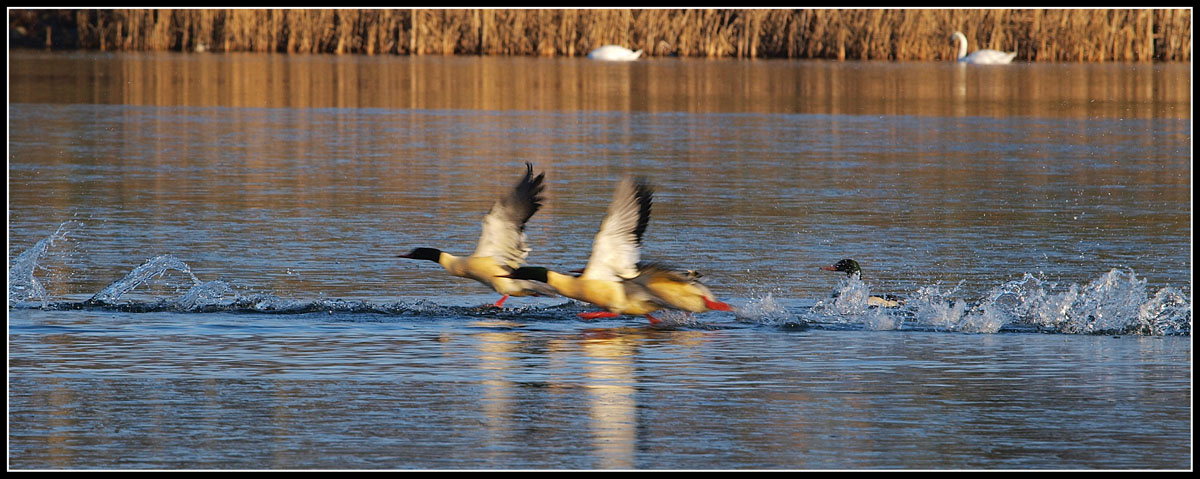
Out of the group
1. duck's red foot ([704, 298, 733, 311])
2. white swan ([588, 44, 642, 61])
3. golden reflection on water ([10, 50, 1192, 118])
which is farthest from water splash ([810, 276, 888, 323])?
white swan ([588, 44, 642, 61])

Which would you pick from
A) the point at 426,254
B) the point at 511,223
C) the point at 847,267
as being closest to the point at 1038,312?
the point at 847,267

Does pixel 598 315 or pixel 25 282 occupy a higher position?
pixel 25 282

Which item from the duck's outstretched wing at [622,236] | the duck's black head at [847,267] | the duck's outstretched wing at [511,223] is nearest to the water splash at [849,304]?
the duck's black head at [847,267]

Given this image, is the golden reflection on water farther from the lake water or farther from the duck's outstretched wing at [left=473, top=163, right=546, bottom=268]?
the duck's outstretched wing at [left=473, top=163, right=546, bottom=268]

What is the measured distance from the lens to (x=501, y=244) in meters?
11.4

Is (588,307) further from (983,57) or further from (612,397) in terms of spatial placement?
(983,57)

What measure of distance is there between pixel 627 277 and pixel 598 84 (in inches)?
1116

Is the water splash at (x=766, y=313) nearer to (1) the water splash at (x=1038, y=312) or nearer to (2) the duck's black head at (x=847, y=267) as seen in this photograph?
(1) the water splash at (x=1038, y=312)

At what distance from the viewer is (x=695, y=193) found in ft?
58.1

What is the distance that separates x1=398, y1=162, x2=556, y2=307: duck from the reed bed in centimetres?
3532

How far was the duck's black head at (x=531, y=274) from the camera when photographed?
10.4 m

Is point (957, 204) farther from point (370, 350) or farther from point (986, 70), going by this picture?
point (986, 70)

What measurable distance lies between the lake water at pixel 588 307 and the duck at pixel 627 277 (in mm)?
175

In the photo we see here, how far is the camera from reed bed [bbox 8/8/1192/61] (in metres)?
47.3
